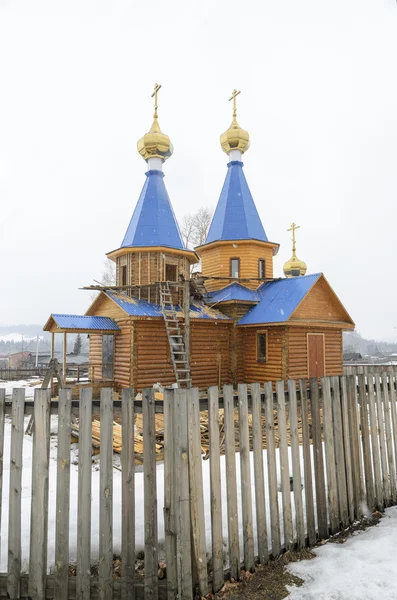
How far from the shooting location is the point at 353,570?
3.16m

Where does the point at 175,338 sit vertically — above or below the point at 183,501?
above

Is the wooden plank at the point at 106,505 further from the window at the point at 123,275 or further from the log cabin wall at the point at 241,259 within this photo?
the log cabin wall at the point at 241,259

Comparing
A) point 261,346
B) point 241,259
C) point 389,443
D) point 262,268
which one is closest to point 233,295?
point 261,346

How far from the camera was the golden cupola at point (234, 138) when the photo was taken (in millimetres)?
22219

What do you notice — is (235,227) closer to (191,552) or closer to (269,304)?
(269,304)

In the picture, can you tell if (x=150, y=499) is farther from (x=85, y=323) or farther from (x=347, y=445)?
(x=85, y=323)

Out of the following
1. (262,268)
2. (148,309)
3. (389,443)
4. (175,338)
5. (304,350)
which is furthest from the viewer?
(262,268)

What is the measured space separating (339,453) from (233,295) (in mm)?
14011

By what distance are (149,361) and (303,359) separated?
22.5 ft

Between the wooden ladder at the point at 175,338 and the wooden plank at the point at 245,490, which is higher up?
the wooden ladder at the point at 175,338

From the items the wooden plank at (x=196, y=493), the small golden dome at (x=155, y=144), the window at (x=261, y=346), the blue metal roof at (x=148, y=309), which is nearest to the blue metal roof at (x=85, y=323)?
the blue metal roof at (x=148, y=309)

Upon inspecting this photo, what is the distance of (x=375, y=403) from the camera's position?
4.91 meters

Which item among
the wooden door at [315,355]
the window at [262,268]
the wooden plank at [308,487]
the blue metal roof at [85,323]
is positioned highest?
the window at [262,268]

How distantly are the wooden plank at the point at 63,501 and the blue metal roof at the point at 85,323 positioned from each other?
1189 cm
